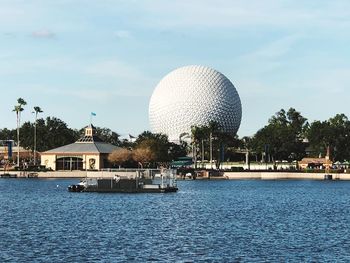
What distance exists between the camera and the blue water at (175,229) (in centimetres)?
4741

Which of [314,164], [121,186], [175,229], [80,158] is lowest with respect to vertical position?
[175,229]

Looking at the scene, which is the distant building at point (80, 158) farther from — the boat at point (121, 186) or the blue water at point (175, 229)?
the blue water at point (175, 229)

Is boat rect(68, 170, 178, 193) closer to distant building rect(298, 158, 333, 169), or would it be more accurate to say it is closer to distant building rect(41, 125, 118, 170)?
distant building rect(41, 125, 118, 170)

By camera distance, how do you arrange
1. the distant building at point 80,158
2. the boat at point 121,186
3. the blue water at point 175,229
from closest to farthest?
the blue water at point 175,229 → the boat at point 121,186 → the distant building at point 80,158

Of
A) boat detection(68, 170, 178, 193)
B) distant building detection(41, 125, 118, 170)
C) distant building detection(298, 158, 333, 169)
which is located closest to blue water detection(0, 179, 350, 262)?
boat detection(68, 170, 178, 193)

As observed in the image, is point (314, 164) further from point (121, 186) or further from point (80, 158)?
point (121, 186)

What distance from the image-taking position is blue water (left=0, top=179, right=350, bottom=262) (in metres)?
47.4

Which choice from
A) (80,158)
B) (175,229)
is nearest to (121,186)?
(175,229)

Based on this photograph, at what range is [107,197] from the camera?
347ft

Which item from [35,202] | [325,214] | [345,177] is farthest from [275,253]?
[345,177]

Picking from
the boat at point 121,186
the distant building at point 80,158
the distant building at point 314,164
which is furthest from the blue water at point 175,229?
the distant building at point 80,158

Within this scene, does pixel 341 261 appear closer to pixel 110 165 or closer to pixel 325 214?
pixel 325 214

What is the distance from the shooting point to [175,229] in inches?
2400

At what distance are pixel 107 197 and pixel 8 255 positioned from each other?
5880 cm
